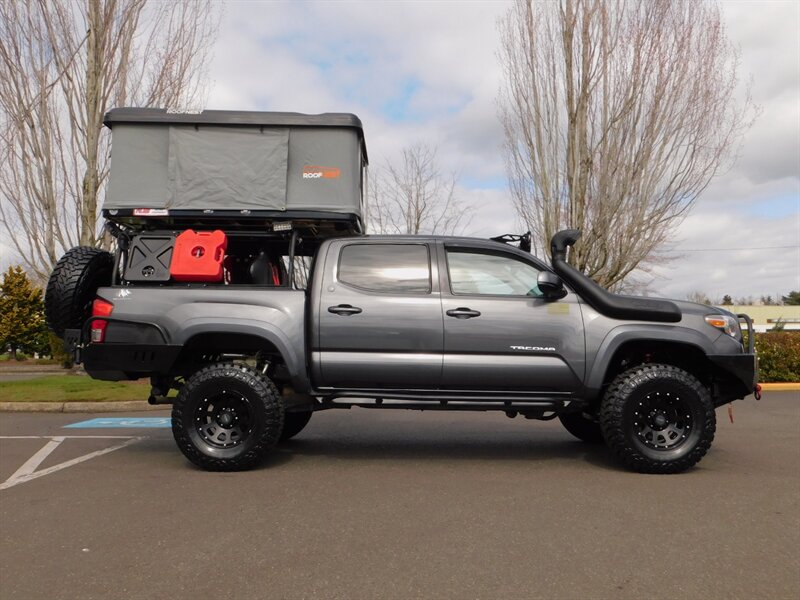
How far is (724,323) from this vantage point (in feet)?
17.7

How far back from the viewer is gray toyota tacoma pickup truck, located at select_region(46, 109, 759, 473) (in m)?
5.27

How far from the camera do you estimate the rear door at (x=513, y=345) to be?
17.3ft

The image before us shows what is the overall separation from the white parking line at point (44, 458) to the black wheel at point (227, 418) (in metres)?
1.21

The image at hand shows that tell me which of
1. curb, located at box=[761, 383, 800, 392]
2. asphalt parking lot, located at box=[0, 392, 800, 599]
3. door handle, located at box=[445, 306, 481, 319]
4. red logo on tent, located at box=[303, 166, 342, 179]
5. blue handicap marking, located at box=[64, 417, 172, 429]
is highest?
red logo on tent, located at box=[303, 166, 342, 179]

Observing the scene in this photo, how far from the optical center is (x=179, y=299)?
213 inches

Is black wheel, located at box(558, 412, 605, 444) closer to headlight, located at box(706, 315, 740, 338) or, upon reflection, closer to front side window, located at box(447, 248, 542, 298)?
headlight, located at box(706, 315, 740, 338)

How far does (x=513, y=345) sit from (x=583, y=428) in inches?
77.9

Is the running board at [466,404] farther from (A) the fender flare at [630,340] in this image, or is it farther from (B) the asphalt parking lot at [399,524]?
(B) the asphalt parking lot at [399,524]

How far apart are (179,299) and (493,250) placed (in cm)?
277

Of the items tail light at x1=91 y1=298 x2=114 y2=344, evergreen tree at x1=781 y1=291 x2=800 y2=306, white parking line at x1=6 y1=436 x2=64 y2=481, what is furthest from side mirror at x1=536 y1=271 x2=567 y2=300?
evergreen tree at x1=781 y1=291 x2=800 y2=306

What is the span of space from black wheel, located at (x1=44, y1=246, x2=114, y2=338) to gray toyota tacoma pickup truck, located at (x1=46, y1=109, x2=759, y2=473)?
0.06 ft

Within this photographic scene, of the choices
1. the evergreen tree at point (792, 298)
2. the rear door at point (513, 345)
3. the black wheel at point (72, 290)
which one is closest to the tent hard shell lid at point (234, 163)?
the black wheel at point (72, 290)

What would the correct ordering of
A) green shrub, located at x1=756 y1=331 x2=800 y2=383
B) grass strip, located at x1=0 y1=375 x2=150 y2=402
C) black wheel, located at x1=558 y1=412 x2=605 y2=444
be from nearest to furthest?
black wheel, located at x1=558 y1=412 x2=605 y2=444, grass strip, located at x1=0 y1=375 x2=150 y2=402, green shrub, located at x1=756 y1=331 x2=800 y2=383

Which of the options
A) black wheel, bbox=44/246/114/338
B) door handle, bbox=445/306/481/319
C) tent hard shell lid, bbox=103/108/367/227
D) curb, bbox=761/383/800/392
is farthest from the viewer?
curb, bbox=761/383/800/392
